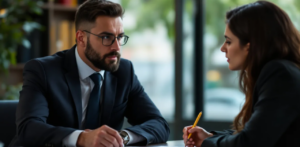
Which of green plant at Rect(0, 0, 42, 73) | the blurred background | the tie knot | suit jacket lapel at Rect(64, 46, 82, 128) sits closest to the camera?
suit jacket lapel at Rect(64, 46, 82, 128)

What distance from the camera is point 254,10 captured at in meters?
1.36

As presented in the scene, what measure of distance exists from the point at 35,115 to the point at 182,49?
2316 mm

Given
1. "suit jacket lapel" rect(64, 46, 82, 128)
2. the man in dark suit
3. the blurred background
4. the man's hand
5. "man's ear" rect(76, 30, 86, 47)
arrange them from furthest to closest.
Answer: the blurred background, "man's ear" rect(76, 30, 86, 47), "suit jacket lapel" rect(64, 46, 82, 128), the man in dark suit, the man's hand

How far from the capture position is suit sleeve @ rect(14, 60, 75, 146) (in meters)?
1.57

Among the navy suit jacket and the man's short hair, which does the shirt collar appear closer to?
the navy suit jacket

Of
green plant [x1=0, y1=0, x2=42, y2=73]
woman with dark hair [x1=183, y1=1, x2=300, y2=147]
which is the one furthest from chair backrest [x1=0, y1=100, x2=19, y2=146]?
green plant [x1=0, y1=0, x2=42, y2=73]

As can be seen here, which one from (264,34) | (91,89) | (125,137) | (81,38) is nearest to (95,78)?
(91,89)

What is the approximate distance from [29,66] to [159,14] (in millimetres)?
2317

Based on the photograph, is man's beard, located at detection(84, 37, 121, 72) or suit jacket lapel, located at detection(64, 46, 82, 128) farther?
man's beard, located at detection(84, 37, 121, 72)

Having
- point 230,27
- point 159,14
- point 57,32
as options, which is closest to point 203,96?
point 159,14

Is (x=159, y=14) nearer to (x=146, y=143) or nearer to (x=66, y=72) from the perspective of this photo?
(x=66, y=72)

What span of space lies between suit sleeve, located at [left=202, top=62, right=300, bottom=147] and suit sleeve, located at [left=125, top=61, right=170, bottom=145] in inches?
22.0

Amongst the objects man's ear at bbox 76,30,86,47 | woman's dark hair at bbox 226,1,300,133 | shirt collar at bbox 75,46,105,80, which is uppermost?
woman's dark hair at bbox 226,1,300,133

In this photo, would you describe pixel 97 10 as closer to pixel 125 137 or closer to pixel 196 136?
pixel 125 137
